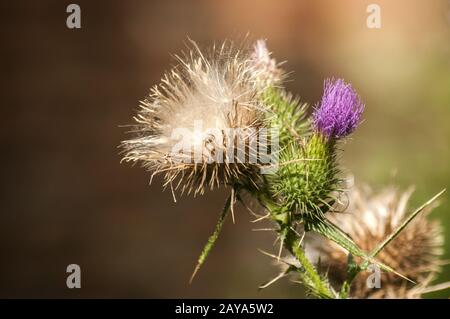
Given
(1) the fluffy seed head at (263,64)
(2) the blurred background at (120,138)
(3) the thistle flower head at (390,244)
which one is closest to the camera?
(1) the fluffy seed head at (263,64)

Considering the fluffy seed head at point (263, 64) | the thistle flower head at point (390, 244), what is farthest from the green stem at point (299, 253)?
the thistle flower head at point (390, 244)

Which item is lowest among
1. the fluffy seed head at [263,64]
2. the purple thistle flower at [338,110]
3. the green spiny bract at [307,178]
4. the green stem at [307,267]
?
the green stem at [307,267]

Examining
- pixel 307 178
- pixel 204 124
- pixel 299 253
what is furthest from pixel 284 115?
pixel 299 253

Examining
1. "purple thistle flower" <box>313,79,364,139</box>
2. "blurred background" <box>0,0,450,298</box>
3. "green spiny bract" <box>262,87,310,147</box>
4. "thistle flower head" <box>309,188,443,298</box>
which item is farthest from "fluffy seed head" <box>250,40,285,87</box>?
"blurred background" <box>0,0,450,298</box>

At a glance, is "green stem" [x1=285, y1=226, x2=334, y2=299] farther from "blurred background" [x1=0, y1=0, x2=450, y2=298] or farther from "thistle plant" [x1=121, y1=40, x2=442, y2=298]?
"blurred background" [x1=0, y1=0, x2=450, y2=298]

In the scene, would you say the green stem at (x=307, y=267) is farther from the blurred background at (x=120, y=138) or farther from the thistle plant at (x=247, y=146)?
the blurred background at (x=120, y=138)
